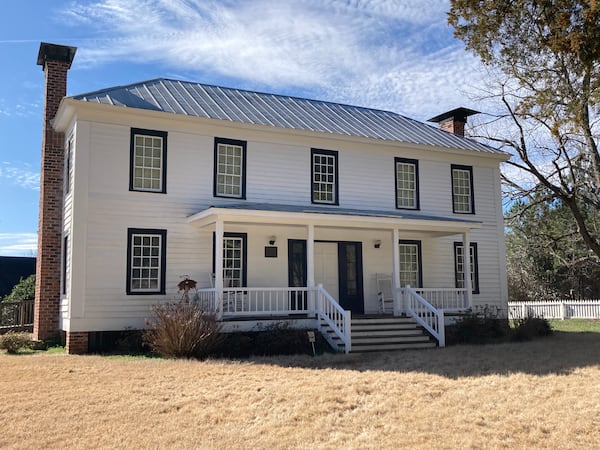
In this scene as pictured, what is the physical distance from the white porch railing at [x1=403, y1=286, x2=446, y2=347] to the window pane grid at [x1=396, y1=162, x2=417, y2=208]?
11.7ft

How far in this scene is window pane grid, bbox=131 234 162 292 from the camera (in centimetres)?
1545

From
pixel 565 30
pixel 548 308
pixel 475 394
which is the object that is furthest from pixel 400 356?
pixel 548 308

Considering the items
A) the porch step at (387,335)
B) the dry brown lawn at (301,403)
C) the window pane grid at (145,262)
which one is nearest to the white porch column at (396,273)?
the porch step at (387,335)

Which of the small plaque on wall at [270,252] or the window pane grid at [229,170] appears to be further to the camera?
the small plaque on wall at [270,252]

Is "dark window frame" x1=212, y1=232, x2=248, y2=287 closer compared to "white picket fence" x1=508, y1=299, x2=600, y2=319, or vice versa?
"dark window frame" x1=212, y1=232, x2=248, y2=287

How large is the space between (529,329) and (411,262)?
397 cm

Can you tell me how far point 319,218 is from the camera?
52.1ft

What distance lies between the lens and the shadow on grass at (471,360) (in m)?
11.7

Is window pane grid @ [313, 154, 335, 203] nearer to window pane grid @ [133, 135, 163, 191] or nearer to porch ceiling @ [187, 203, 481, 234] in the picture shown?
porch ceiling @ [187, 203, 481, 234]

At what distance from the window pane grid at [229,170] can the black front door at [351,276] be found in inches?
147

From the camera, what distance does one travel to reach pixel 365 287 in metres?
18.6

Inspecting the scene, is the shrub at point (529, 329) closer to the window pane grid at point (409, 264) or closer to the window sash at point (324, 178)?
the window pane grid at point (409, 264)

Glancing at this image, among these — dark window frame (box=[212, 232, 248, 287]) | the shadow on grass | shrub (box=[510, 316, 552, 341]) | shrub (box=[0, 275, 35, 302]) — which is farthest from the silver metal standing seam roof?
shrub (box=[0, 275, 35, 302])

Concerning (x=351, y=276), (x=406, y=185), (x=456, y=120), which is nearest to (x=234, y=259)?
(x=351, y=276)
